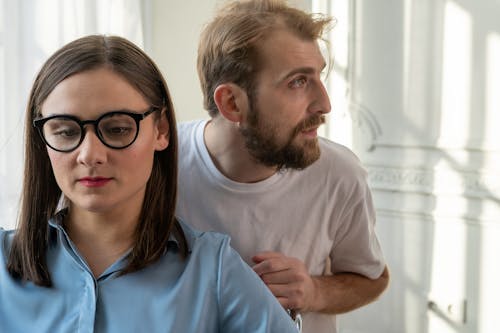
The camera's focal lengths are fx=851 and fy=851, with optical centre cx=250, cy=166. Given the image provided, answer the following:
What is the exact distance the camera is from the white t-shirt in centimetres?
170

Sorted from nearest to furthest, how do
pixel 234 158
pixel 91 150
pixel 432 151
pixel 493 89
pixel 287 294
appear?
pixel 91 150
pixel 287 294
pixel 234 158
pixel 493 89
pixel 432 151

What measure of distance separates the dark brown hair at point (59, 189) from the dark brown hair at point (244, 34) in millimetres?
326

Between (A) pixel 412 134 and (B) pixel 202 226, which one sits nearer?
(B) pixel 202 226

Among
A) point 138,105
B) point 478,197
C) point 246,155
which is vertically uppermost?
point 138,105

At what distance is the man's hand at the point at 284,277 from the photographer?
1589 mm

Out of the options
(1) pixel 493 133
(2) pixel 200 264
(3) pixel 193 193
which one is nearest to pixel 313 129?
(3) pixel 193 193

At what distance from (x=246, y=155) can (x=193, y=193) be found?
0.43 ft

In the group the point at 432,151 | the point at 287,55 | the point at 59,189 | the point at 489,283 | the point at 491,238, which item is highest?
the point at 287,55

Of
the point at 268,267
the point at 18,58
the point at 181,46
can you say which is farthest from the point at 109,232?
the point at 181,46

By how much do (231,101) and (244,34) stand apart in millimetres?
136

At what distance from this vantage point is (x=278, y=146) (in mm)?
1631

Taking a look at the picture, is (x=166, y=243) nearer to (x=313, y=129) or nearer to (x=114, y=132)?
(x=114, y=132)

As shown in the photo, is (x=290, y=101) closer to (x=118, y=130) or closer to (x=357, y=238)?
(x=357, y=238)

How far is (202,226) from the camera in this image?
5.56 ft
